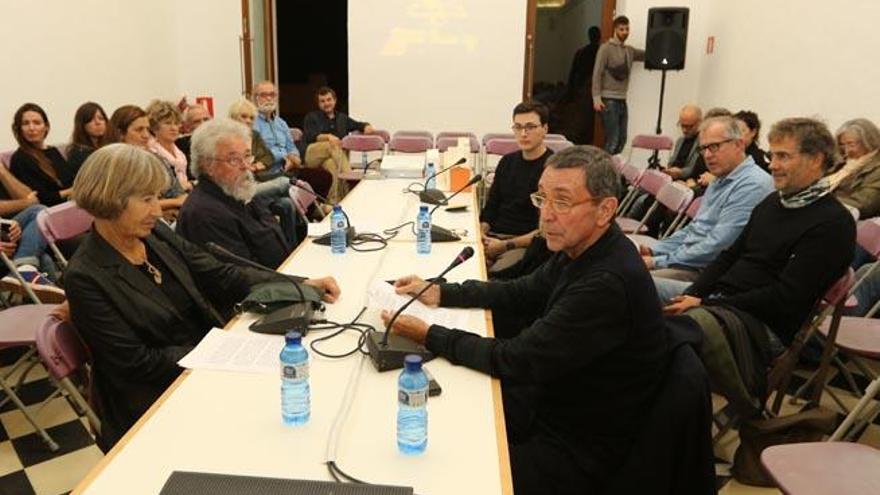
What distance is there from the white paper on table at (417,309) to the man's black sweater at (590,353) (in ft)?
0.84

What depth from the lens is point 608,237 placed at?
1741 mm

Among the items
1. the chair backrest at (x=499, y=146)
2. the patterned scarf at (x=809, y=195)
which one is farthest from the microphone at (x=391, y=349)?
the chair backrest at (x=499, y=146)

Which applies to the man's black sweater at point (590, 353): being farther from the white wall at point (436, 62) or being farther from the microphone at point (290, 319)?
the white wall at point (436, 62)

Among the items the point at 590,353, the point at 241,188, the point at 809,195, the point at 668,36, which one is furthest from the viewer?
the point at 668,36

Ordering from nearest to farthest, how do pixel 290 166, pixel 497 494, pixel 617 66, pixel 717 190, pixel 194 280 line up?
pixel 497 494 → pixel 194 280 → pixel 717 190 → pixel 290 166 → pixel 617 66

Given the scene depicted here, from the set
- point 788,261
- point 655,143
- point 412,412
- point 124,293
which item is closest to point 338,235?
point 124,293

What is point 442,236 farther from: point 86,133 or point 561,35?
point 561,35

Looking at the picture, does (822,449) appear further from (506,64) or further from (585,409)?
(506,64)

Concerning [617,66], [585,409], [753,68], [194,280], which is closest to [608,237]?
[585,409]

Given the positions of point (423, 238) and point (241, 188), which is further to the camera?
point (423, 238)

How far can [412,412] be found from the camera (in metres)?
1.37

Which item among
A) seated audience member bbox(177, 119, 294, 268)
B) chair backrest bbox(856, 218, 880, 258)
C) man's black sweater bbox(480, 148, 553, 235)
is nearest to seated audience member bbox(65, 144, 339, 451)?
seated audience member bbox(177, 119, 294, 268)

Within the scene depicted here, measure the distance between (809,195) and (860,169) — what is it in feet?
7.00

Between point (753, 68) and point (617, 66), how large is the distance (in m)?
1.67
